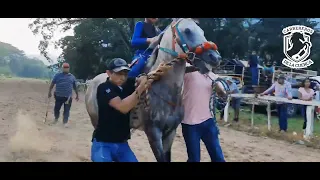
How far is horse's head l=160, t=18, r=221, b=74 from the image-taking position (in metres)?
3.59

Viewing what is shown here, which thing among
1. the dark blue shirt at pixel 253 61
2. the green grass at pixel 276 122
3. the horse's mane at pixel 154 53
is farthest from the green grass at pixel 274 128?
the horse's mane at pixel 154 53

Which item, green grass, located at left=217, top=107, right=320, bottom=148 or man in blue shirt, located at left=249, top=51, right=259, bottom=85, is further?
man in blue shirt, located at left=249, top=51, right=259, bottom=85

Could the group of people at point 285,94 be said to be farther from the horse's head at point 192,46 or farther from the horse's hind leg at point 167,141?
the horse's head at point 192,46

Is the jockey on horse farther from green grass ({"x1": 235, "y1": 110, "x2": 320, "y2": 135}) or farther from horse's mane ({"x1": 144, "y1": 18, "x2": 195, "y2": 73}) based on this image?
green grass ({"x1": 235, "y1": 110, "x2": 320, "y2": 135})

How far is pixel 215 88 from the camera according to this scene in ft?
13.4

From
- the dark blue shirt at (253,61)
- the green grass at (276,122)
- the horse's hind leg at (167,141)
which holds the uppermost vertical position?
the dark blue shirt at (253,61)

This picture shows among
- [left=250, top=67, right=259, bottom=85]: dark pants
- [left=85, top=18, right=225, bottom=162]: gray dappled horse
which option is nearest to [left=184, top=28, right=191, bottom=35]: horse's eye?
[left=85, top=18, right=225, bottom=162]: gray dappled horse

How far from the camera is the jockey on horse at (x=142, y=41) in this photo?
424 centimetres

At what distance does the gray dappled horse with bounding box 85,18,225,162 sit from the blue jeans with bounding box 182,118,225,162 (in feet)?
0.54

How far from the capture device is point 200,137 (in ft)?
13.1

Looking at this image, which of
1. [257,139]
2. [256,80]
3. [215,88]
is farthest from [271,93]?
[215,88]

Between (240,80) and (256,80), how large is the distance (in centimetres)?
55

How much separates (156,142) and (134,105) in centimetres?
68
